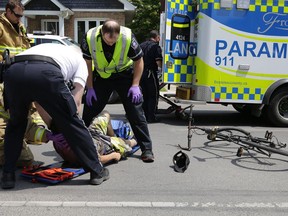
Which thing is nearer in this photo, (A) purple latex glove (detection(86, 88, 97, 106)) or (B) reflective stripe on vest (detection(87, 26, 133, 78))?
(B) reflective stripe on vest (detection(87, 26, 133, 78))

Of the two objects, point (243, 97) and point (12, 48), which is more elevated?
point (12, 48)

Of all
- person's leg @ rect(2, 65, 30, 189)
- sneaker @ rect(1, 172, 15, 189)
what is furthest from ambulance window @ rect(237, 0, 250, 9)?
sneaker @ rect(1, 172, 15, 189)

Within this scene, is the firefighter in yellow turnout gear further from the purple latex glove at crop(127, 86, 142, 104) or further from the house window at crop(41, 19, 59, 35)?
the house window at crop(41, 19, 59, 35)

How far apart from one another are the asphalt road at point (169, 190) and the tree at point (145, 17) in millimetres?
20802

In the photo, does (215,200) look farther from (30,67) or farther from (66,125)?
(30,67)

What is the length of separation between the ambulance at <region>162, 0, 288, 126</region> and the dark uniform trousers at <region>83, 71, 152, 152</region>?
2483 mm

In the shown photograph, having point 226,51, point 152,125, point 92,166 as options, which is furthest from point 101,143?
point 226,51

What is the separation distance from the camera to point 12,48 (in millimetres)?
4637

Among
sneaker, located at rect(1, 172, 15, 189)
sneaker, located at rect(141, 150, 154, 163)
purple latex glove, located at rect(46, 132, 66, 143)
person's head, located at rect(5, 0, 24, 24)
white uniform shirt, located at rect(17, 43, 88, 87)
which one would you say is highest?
person's head, located at rect(5, 0, 24, 24)

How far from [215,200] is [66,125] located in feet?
5.27

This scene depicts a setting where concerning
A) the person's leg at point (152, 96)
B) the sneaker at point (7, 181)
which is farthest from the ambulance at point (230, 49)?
the sneaker at point (7, 181)

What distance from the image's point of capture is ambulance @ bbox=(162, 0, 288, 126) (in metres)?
6.89

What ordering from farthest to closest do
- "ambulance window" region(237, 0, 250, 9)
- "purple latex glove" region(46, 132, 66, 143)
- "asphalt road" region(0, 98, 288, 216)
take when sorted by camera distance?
"ambulance window" region(237, 0, 250, 9), "purple latex glove" region(46, 132, 66, 143), "asphalt road" region(0, 98, 288, 216)

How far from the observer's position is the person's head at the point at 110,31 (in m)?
4.17
